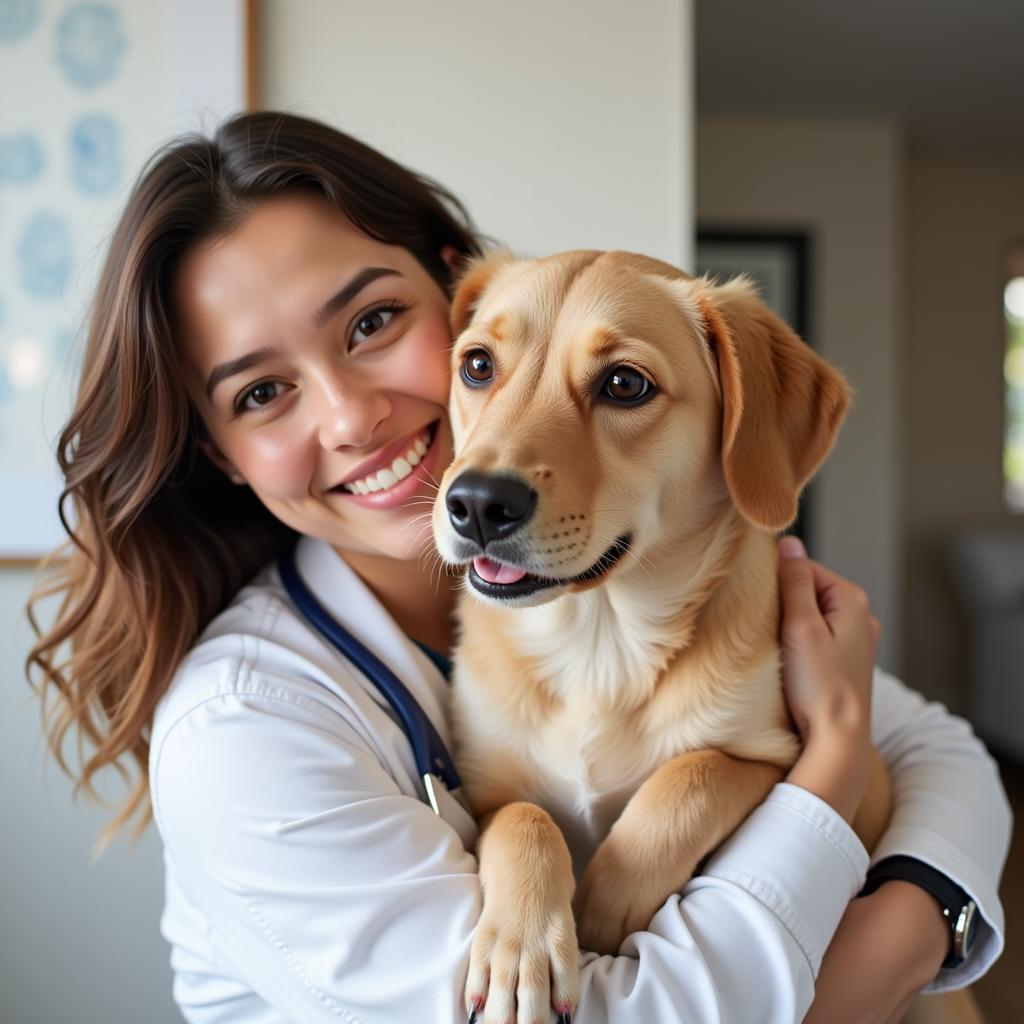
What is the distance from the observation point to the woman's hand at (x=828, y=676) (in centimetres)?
110

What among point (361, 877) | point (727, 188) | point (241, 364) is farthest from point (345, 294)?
point (727, 188)

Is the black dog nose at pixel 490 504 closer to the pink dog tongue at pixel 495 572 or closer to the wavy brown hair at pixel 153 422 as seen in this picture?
the pink dog tongue at pixel 495 572

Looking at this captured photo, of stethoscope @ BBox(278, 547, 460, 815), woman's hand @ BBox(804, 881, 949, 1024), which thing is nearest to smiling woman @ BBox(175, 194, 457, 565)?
stethoscope @ BBox(278, 547, 460, 815)

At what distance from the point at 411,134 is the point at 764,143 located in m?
3.92

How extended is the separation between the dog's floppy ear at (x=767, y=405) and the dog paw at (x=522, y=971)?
0.51 meters

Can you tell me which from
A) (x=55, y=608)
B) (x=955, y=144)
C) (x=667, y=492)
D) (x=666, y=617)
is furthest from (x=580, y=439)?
(x=955, y=144)

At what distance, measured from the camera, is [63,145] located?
2.06 m

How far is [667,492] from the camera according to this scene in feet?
3.67

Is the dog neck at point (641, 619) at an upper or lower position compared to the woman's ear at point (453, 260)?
lower

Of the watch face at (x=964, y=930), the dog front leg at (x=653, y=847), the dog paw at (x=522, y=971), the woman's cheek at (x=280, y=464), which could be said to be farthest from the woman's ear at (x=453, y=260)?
the watch face at (x=964, y=930)

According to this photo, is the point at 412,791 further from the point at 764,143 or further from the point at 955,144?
the point at 955,144

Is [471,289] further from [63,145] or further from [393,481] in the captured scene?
[63,145]

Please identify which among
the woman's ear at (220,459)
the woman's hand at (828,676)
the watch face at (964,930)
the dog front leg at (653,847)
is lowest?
the watch face at (964,930)

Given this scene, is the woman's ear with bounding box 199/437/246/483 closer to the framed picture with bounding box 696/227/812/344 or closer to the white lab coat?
the white lab coat
